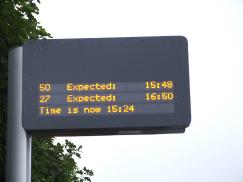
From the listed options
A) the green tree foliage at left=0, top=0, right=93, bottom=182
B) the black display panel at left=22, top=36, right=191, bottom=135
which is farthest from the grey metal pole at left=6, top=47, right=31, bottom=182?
the green tree foliage at left=0, top=0, right=93, bottom=182

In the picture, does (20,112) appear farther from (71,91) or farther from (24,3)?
(24,3)

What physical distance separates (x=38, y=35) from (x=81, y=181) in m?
4.27

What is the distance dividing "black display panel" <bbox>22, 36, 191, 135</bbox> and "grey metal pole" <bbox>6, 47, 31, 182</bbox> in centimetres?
12

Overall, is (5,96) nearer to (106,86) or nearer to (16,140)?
(16,140)

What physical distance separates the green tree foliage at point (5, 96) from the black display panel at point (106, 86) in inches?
53.3

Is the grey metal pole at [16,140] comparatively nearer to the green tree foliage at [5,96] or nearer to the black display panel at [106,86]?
the black display panel at [106,86]

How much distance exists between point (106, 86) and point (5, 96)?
83.8 inches

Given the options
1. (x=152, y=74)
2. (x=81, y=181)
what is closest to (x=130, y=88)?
(x=152, y=74)

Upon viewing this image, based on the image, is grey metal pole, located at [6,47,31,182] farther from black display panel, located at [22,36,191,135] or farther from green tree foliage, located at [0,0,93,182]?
green tree foliage, located at [0,0,93,182]

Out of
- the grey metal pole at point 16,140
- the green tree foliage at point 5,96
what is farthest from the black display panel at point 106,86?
the green tree foliage at point 5,96

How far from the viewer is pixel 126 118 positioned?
10.7 meters

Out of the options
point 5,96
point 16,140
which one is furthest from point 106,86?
point 5,96

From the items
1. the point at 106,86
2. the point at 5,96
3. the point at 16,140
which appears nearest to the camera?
the point at 106,86

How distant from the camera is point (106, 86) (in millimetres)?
10945
